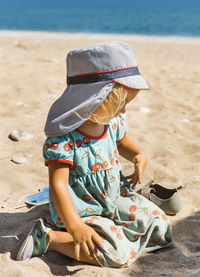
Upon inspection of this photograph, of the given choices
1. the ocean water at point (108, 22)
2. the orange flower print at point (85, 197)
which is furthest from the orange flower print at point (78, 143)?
the ocean water at point (108, 22)

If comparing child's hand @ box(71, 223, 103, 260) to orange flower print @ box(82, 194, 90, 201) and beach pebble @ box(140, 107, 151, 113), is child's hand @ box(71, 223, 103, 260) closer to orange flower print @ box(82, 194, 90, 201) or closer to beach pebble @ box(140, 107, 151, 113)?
orange flower print @ box(82, 194, 90, 201)

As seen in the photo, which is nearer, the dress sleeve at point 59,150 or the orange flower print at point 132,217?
the dress sleeve at point 59,150

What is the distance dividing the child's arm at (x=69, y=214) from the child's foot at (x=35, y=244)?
273 mm

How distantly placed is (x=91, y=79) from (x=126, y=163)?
1.59 metres

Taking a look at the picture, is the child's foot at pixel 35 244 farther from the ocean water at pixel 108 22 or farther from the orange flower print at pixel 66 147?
the ocean water at pixel 108 22

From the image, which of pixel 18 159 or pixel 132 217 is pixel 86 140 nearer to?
pixel 132 217

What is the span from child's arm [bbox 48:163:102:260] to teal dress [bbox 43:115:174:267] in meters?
0.06

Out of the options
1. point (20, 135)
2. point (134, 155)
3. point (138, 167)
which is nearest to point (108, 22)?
point (20, 135)

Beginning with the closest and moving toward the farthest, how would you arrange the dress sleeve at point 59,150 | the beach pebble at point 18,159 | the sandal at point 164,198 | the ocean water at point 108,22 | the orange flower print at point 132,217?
the dress sleeve at point 59,150, the orange flower print at point 132,217, the sandal at point 164,198, the beach pebble at point 18,159, the ocean water at point 108,22

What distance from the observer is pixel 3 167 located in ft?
10.7

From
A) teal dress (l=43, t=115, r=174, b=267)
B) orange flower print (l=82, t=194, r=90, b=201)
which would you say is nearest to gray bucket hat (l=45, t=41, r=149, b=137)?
teal dress (l=43, t=115, r=174, b=267)

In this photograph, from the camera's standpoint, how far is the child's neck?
84.2 inches

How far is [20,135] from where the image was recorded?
3795 mm

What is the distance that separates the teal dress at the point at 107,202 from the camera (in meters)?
2.05
